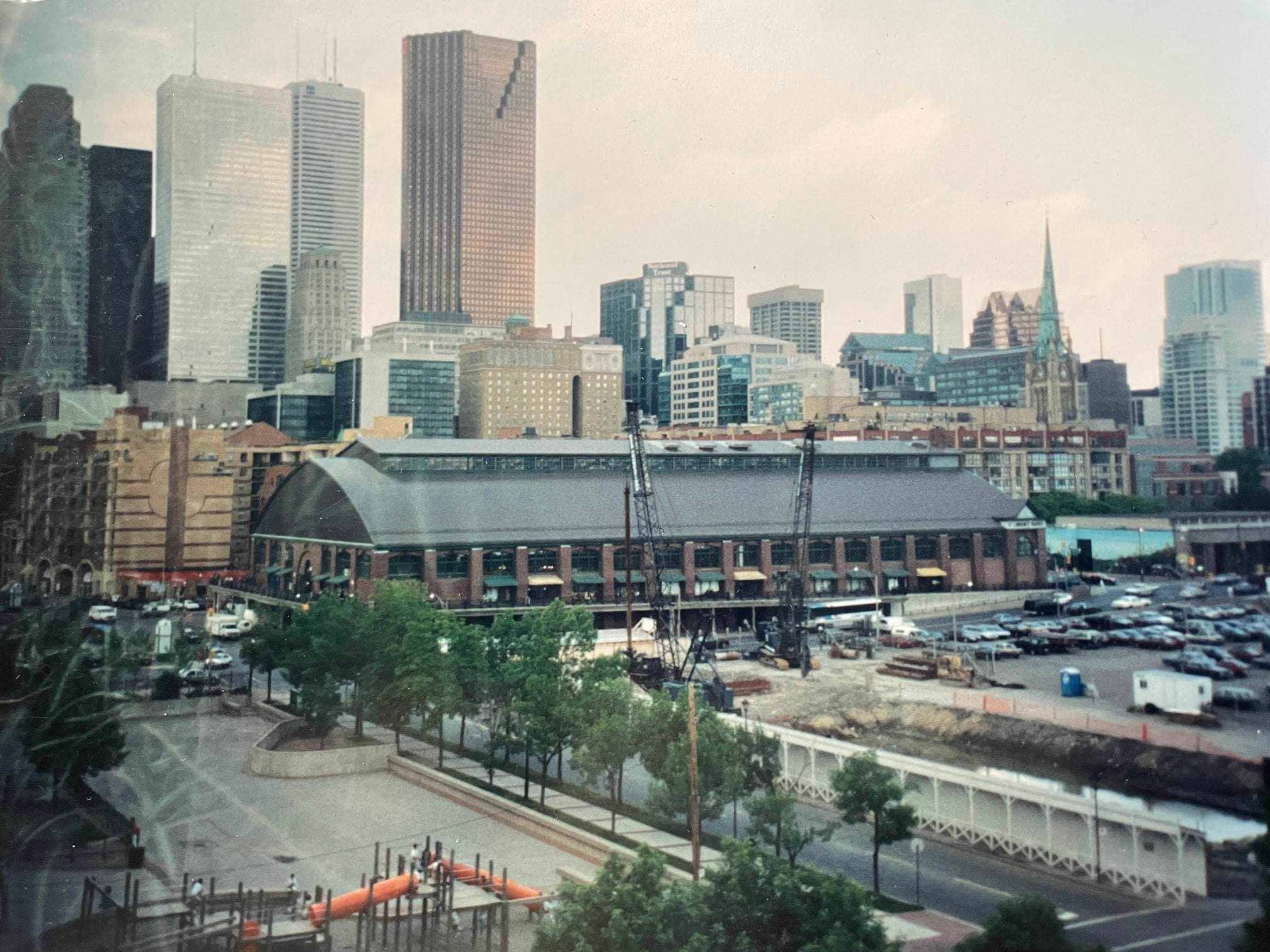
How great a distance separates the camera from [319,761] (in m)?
11.8


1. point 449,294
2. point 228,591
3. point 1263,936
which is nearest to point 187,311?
point 228,591

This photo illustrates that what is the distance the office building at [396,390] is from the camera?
21.3 m

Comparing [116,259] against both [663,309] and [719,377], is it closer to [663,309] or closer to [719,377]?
[663,309]

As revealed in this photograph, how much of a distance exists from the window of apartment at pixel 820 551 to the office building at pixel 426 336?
11422 millimetres

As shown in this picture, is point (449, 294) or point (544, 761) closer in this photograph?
point (544, 761)

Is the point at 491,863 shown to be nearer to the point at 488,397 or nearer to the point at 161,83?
the point at 161,83

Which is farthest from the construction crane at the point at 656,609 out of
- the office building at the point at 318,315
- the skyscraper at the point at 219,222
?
the office building at the point at 318,315

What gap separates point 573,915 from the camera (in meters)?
7.06

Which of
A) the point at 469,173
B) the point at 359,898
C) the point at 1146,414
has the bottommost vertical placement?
the point at 359,898

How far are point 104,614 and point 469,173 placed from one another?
17995 mm

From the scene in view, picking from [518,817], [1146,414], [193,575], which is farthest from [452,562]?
[1146,414]

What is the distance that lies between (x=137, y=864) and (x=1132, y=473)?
10278mm

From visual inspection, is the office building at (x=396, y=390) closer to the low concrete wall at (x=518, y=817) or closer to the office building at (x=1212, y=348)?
the low concrete wall at (x=518, y=817)

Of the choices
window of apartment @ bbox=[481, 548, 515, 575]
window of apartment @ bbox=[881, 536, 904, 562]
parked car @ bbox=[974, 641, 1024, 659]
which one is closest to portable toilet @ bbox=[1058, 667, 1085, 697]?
parked car @ bbox=[974, 641, 1024, 659]
